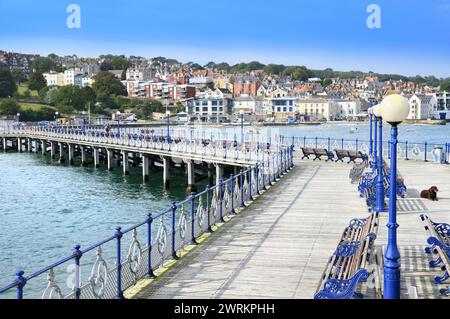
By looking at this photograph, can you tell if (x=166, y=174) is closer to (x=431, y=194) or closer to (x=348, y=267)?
(x=431, y=194)

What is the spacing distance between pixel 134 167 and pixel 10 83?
437 ft

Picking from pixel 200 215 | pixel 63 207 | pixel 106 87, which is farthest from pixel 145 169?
pixel 106 87

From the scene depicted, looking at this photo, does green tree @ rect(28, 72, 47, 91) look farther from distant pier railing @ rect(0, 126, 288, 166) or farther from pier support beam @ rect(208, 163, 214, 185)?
pier support beam @ rect(208, 163, 214, 185)

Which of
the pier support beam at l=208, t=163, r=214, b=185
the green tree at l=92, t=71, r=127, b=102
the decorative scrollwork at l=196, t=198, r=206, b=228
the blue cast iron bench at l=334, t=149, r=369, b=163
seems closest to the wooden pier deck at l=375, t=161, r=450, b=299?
the decorative scrollwork at l=196, t=198, r=206, b=228

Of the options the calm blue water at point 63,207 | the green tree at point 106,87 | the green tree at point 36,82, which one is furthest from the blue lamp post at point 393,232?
the green tree at point 36,82

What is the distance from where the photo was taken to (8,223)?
89.7 ft

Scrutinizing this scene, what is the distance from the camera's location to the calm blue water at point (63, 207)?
21516 mm

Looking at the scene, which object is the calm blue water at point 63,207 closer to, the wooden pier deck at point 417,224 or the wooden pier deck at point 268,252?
the wooden pier deck at point 268,252

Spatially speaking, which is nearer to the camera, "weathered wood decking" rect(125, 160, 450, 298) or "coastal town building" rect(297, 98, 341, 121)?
"weathered wood decking" rect(125, 160, 450, 298)

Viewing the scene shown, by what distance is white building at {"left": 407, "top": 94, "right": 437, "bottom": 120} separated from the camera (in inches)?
7028

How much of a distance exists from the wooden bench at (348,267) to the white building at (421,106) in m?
175

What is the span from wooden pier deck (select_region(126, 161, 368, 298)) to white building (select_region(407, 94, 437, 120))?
555ft
